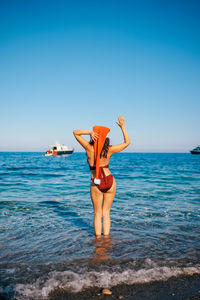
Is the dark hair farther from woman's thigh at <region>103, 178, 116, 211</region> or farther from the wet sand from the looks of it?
the wet sand

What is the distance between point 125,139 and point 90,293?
10.1 ft

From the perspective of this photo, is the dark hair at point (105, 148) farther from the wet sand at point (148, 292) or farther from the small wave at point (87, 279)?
the wet sand at point (148, 292)

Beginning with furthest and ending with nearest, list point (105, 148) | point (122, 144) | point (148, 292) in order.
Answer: point (122, 144) < point (105, 148) < point (148, 292)

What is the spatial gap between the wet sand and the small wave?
3.9 inches

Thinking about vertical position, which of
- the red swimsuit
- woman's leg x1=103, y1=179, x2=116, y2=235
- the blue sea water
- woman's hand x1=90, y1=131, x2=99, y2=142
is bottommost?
the blue sea water

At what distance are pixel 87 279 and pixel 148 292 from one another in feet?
3.07

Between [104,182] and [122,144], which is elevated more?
[122,144]

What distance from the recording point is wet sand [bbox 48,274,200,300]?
9.32 ft

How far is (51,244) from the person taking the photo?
16.0 feet

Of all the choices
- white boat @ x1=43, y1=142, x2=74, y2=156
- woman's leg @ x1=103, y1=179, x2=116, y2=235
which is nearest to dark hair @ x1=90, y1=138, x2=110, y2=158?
woman's leg @ x1=103, y1=179, x2=116, y2=235

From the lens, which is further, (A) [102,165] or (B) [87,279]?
(A) [102,165]

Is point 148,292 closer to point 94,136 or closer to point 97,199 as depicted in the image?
point 97,199

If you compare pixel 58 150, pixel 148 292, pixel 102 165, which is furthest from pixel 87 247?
pixel 58 150

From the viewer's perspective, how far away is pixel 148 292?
2.97 metres
